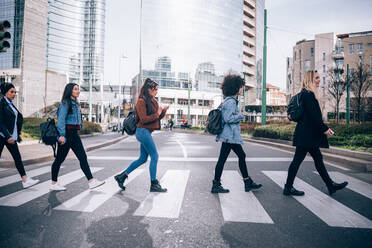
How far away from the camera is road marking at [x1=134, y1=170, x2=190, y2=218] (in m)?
3.25

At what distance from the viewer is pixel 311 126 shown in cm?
404

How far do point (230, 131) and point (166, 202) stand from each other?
4.89 feet

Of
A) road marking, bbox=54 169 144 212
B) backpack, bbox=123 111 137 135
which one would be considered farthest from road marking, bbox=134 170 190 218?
backpack, bbox=123 111 137 135

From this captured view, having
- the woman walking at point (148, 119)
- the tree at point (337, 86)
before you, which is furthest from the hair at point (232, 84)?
Answer: the tree at point (337, 86)

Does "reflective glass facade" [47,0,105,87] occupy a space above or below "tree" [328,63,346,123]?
above

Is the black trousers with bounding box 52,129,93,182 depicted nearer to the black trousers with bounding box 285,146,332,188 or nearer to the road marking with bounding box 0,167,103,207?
the road marking with bounding box 0,167,103,207

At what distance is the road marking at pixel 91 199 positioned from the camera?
3.48 m

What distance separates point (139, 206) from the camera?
11.6 ft

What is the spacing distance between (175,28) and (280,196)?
79630 mm

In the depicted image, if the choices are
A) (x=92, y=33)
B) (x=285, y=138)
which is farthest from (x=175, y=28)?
(x=285, y=138)

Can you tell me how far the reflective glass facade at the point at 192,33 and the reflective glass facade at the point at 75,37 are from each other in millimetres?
21854

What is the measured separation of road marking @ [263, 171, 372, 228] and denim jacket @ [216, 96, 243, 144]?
51.9 inches

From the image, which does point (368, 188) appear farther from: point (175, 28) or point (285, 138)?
point (175, 28)

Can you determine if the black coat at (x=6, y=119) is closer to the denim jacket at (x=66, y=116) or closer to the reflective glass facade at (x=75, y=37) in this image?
the denim jacket at (x=66, y=116)
